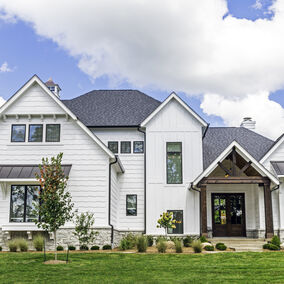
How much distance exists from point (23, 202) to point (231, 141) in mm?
13239

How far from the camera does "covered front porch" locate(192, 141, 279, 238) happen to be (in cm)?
2011

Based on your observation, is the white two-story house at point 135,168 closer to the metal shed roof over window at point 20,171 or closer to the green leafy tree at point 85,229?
the metal shed roof over window at point 20,171

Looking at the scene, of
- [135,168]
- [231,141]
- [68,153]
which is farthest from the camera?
[231,141]

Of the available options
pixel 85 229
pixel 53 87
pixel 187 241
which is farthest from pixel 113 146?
pixel 53 87

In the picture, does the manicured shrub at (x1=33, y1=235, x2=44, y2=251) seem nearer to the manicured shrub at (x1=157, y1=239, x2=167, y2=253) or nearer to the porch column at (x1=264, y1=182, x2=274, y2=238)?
the manicured shrub at (x1=157, y1=239, x2=167, y2=253)

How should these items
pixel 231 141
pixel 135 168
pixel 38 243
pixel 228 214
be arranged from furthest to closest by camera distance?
pixel 231 141 → pixel 228 214 → pixel 135 168 → pixel 38 243

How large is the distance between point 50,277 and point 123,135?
12.8 m

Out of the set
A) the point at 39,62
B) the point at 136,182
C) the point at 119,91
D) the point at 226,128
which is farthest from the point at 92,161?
the point at 226,128

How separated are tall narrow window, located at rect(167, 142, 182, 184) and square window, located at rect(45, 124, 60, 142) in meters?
6.10

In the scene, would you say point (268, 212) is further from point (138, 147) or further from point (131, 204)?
point (138, 147)

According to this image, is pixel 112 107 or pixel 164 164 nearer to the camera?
pixel 164 164

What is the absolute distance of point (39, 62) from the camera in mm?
17781

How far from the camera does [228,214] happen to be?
22625 mm

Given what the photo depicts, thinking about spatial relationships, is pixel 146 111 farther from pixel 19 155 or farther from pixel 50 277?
pixel 50 277
